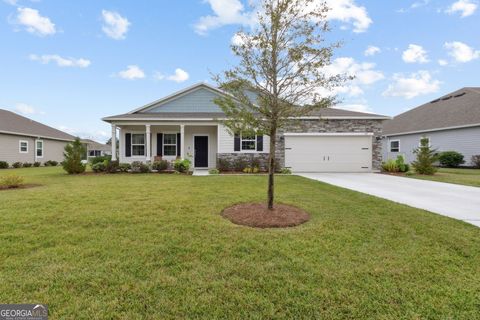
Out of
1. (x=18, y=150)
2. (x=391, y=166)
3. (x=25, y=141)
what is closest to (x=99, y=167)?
(x=18, y=150)

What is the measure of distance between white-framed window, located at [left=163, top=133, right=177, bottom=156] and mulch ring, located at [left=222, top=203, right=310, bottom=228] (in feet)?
36.4

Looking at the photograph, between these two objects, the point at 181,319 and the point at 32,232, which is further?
the point at 32,232

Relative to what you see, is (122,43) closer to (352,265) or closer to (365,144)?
(365,144)

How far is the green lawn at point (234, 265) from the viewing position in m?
2.23

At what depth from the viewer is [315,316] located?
2113 millimetres

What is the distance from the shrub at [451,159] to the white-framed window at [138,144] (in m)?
20.4

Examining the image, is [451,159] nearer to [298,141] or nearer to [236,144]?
[298,141]

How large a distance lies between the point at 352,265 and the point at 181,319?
207 cm

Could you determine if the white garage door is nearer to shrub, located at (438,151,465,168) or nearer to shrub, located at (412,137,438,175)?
shrub, located at (412,137,438,175)

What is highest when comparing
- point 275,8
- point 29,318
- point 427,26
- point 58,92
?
point 427,26

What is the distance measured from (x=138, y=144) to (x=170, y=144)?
1966 millimetres

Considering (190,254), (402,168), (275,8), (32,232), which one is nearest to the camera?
(190,254)

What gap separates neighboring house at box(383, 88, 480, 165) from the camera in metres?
17.2

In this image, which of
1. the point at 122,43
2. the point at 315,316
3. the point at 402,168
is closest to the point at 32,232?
the point at 315,316
